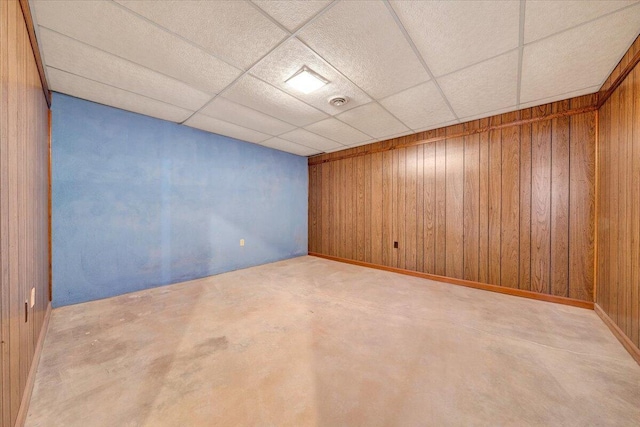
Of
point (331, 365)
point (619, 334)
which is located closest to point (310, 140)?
point (331, 365)

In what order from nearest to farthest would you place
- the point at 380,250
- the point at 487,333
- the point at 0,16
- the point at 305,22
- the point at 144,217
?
1. the point at 0,16
2. the point at 305,22
3. the point at 487,333
4. the point at 144,217
5. the point at 380,250

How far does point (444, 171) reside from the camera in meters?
3.58

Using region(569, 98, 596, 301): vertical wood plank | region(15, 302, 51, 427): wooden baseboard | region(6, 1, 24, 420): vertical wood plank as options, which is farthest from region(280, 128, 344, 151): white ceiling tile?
region(15, 302, 51, 427): wooden baseboard

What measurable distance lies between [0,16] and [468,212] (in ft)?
14.2

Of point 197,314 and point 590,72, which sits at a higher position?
point 590,72

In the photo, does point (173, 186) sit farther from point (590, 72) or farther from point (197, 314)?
point (590, 72)

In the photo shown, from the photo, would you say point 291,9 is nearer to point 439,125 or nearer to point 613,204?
point 439,125

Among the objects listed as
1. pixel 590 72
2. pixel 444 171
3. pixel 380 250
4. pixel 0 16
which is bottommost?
pixel 380 250

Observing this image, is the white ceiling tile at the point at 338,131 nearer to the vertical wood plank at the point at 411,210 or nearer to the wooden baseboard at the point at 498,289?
the vertical wood plank at the point at 411,210

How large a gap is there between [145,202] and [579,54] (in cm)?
474

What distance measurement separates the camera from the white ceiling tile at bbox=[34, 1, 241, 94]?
1495 mm

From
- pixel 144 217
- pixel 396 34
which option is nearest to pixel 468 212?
pixel 396 34

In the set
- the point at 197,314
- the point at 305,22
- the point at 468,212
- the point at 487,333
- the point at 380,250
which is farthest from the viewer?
the point at 380,250

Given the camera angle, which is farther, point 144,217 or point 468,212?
point 468,212
